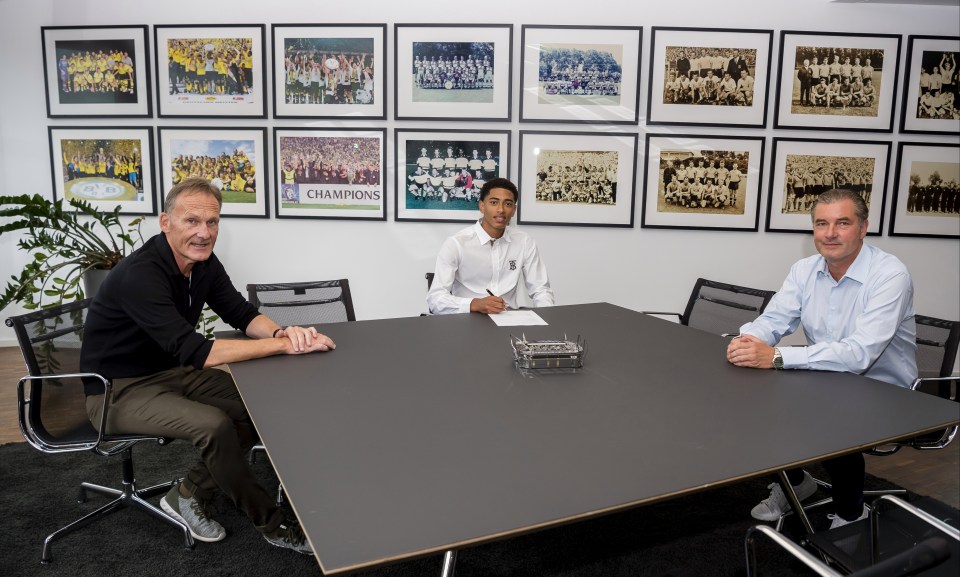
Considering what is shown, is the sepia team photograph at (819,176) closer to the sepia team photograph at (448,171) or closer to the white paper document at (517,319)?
the sepia team photograph at (448,171)

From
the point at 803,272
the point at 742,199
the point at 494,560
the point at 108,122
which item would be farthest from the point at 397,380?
the point at 108,122

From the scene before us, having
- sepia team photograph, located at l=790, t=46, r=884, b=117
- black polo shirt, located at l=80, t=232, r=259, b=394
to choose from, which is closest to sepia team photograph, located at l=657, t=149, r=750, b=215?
sepia team photograph, located at l=790, t=46, r=884, b=117

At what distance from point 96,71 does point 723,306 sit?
4.74 m

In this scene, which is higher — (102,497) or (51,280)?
(51,280)

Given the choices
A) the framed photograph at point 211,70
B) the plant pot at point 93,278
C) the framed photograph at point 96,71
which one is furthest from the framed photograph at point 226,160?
the plant pot at point 93,278

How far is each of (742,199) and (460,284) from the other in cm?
238

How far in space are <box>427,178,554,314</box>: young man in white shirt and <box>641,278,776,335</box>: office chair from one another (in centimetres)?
76

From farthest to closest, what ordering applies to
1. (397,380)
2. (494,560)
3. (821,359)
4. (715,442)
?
(494,560)
(821,359)
(397,380)
(715,442)

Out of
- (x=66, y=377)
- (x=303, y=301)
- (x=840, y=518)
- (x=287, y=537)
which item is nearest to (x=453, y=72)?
(x=303, y=301)

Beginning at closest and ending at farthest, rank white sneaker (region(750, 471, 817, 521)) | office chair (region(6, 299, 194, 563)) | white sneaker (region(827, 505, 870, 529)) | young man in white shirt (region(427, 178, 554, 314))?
office chair (region(6, 299, 194, 563)) < white sneaker (region(827, 505, 870, 529)) < white sneaker (region(750, 471, 817, 521)) < young man in white shirt (region(427, 178, 554, 314))

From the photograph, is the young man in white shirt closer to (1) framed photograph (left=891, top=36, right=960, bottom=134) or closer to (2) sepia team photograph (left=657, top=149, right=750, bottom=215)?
(2) sepia team photograph (left=657, top=149, right=750, bottom=215)

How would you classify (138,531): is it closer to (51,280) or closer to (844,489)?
(844,489)

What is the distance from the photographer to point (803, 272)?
2572mm

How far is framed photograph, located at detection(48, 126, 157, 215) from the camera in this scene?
4746 millimetres
